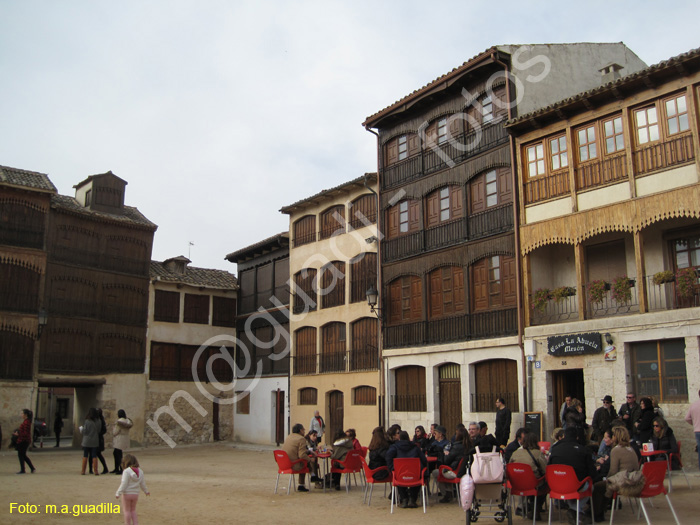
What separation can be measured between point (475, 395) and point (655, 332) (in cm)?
676

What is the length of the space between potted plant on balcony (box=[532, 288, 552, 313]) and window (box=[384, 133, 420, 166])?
26.1 ft

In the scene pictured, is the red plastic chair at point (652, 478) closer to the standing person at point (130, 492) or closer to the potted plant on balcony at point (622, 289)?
the standing person at point (130, 492)

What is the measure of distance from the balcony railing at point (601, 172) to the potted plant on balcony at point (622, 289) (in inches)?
105

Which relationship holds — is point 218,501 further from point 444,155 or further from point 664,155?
point 444,155

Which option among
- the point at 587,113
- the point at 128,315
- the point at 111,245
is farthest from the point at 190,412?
the point at 587,113

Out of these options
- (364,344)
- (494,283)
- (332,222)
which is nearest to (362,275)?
(364,344)

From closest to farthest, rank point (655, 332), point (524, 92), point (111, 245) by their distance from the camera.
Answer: point (655, 332), point (524, 92), point (111, 245)

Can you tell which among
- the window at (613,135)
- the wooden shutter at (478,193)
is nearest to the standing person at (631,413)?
the window at (613,135)

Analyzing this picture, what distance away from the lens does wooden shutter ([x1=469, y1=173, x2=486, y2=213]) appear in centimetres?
2198

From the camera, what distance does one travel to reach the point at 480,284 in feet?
71.6

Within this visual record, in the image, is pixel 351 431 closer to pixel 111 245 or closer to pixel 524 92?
pixel 524 92

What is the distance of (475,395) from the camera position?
2173cm

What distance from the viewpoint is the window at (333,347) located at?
93.5ft

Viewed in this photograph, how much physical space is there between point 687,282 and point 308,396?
718 inches
